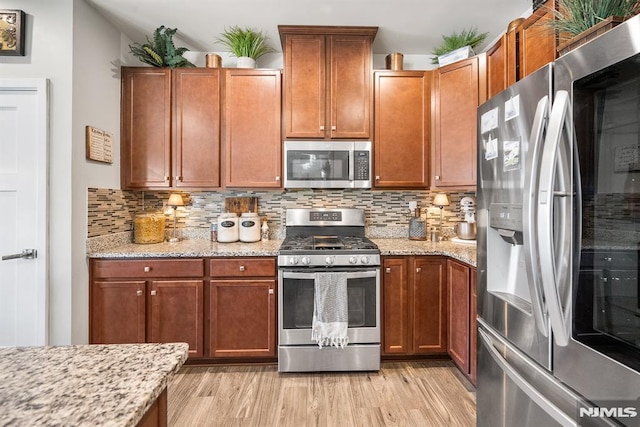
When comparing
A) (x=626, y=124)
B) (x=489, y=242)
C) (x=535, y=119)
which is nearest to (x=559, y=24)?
(x=535, y=119)

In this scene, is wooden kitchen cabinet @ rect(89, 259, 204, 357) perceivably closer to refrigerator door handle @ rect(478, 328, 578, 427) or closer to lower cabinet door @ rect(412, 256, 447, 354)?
lower cabinet door @ rect(412, 256, 447, 354)

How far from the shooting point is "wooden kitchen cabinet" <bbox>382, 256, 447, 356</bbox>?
251 centimetres

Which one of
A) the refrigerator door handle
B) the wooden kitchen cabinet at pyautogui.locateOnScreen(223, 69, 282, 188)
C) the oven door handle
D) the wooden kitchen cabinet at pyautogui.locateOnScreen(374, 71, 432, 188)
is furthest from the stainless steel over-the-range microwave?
the refrigerator door handle

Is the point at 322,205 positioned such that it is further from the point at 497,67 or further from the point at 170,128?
the point at 497,67

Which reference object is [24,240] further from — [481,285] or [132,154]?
[481,285]

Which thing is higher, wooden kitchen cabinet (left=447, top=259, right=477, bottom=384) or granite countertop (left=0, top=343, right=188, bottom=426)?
granite countertop (left=0, top=343, right=188, bottom=426)

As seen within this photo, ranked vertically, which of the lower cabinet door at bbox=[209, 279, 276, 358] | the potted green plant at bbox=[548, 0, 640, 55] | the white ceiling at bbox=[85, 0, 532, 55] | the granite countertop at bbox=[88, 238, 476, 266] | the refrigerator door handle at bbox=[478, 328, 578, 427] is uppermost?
the white ceiling at bbox=[85, 0, 532, 55]

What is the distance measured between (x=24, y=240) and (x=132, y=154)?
0.99 metres

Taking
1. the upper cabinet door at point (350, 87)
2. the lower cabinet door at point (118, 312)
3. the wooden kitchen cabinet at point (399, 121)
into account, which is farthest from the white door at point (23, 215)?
the wooden kitchen cabinet at point (399, 121)

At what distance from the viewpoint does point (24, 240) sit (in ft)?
7.02

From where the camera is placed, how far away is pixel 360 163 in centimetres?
271

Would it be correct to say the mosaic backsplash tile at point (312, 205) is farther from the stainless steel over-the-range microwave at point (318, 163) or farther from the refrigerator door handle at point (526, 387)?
the refrigerator door handle at point (526, 387)

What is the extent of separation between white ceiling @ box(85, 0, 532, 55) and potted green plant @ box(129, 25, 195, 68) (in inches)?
3.5

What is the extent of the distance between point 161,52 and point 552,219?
3063 mm
